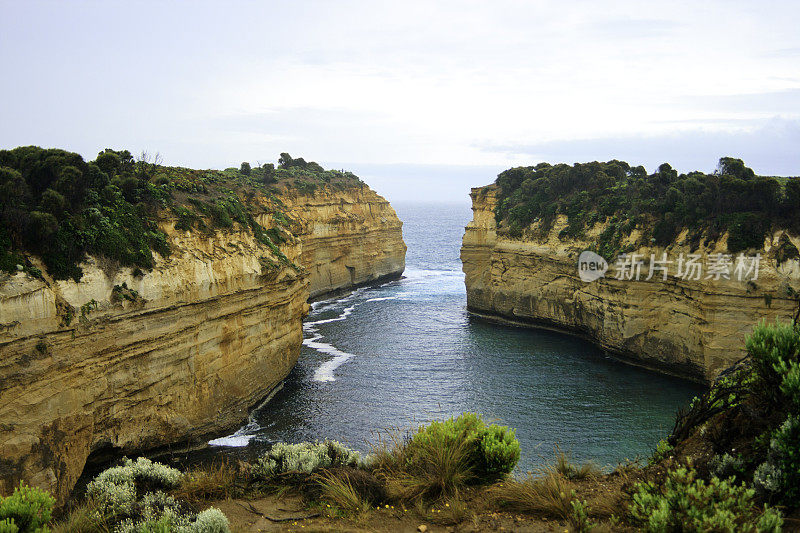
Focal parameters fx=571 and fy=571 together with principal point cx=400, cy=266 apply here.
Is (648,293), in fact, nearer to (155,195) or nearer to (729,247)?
(729,247)

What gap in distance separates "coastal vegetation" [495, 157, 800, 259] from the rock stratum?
798 inches

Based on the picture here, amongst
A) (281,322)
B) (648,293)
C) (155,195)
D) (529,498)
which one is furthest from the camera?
(648,293)

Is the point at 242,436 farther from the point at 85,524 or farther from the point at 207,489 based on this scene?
the point at 85,524

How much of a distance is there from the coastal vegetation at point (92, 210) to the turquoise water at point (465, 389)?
7.64m

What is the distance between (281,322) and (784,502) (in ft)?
72.9

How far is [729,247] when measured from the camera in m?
27.5

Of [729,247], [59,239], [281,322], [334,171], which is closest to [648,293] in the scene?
[729,247]

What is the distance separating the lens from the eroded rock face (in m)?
26.6

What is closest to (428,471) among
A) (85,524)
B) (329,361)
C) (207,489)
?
(207,489)

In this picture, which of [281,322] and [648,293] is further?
[648,293]

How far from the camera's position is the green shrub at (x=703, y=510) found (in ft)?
20.9

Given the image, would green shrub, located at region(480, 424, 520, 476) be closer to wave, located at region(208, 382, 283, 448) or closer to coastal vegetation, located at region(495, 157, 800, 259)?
wave, located at region(208, 382, 283, 448)

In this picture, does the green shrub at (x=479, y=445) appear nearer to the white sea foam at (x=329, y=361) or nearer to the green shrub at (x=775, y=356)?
the green shrub at (x=775, y=356)

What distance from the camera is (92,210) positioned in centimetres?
1888
